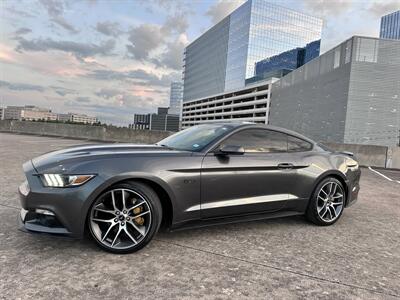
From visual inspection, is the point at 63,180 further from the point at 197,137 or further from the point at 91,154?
the point at 197,137

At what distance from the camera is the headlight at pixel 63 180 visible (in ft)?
10.2

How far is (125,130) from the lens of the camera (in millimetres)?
19828

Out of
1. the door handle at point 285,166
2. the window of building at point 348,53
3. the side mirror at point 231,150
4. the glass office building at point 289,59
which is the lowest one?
the door handle at point 285,166

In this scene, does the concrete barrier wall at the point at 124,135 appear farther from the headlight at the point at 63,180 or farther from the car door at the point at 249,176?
the headlight at the point at 63,180

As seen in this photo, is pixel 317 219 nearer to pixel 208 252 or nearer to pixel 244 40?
pixel 208 252

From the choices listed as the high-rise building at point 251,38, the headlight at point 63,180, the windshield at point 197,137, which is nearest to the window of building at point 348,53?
the windshield at point 197,137

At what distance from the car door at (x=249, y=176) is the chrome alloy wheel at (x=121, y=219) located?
67 centimetres

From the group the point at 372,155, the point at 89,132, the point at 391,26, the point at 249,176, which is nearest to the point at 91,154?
the point at 249,176

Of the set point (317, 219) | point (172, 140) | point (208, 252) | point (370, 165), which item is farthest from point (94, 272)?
point (370, 165)

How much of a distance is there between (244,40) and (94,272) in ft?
366

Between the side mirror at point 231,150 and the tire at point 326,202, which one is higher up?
the side mirror at point 231,150

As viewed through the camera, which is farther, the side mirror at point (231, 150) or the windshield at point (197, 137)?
the windshield at point (197, 137)

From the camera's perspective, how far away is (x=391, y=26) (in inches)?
2744

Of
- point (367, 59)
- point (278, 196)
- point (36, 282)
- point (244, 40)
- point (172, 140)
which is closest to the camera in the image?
point (36, 282)
